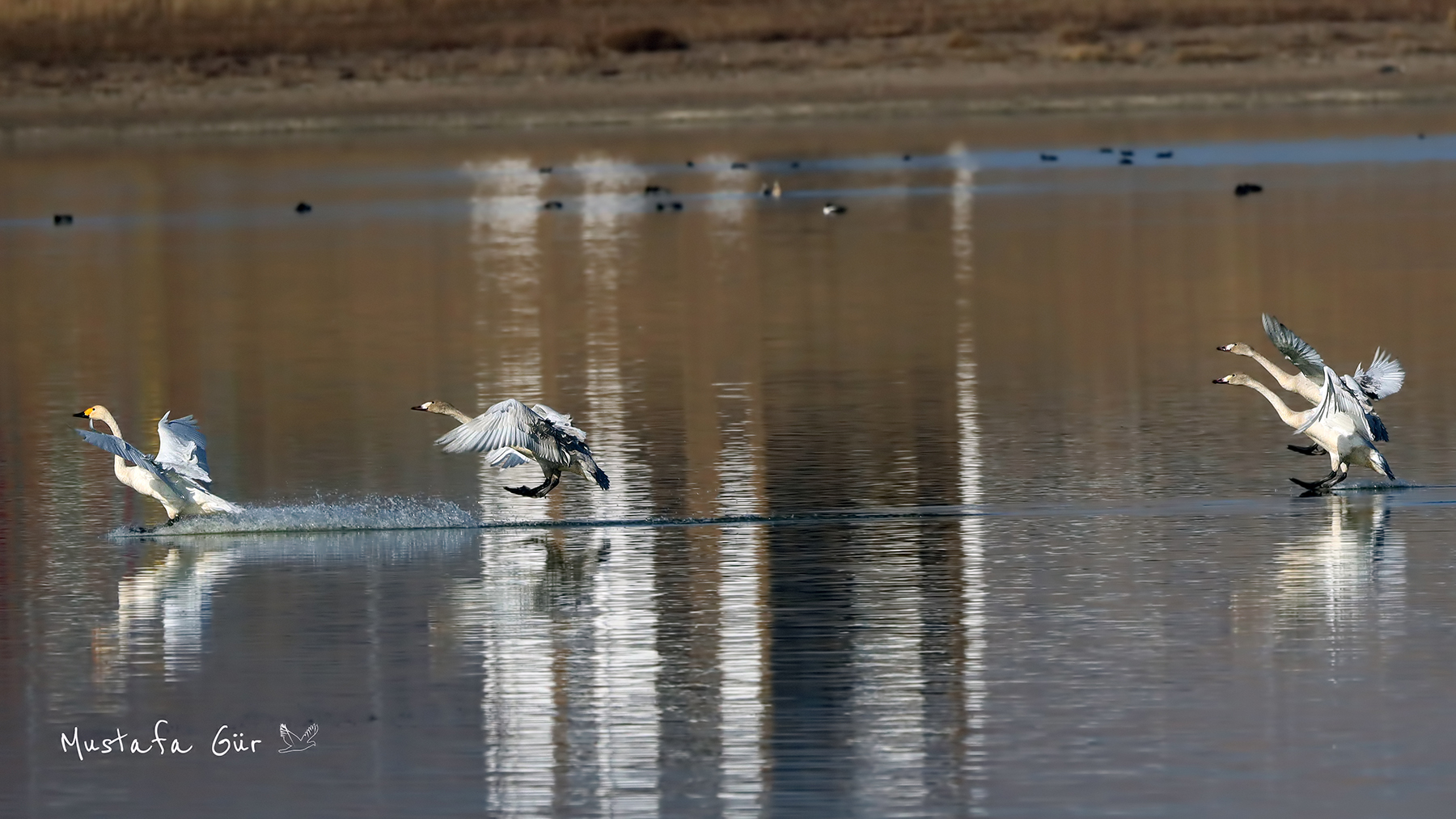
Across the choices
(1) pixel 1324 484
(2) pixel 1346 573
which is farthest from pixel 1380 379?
(2) pixel 1346 573

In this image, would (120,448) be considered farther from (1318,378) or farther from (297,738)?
(1318,378)

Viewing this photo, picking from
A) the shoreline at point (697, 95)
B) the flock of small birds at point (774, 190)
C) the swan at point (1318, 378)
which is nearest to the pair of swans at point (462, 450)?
the swan at point (1318, 378)

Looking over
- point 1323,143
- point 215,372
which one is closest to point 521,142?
point 1323,143

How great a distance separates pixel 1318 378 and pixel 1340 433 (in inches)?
34.4

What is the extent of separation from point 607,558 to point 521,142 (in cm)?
8024

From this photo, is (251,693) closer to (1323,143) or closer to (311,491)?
(311,491)

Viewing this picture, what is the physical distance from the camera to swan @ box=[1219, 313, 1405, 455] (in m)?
16.6

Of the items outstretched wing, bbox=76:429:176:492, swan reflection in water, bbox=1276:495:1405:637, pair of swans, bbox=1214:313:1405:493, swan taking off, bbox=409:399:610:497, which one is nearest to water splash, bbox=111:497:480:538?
swan taking off, bbox=409:399:610:497

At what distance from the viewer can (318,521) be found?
16.2 meters

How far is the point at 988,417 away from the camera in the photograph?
20.7 meters

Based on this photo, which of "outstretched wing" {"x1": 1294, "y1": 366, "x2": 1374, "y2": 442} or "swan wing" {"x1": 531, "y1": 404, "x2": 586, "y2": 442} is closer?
"swan wing" {"x1": 531, "y1": 404, "x2": 586, "y2": 442}

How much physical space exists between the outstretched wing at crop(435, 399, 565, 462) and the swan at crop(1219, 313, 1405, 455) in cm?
433

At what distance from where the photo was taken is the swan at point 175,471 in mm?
16078

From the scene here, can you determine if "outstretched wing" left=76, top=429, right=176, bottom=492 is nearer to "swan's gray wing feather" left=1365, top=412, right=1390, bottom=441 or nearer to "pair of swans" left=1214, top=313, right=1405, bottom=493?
"pair of swans" left=1214, top=313, right=1405, bottom=493
